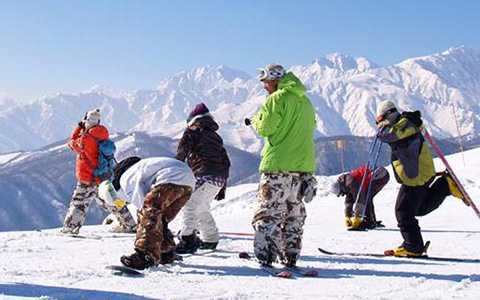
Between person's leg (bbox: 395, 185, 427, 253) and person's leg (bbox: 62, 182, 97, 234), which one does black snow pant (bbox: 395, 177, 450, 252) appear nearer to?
person's leg (bbox: 395, 185, 427, 253)

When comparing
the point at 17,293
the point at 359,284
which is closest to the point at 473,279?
the point at 359,284

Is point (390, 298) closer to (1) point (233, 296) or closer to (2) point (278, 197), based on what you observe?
(1) point (233, 296)

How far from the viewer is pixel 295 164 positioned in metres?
7.04

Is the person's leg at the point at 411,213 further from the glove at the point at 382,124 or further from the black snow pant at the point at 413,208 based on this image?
the glove at the point at 382,124

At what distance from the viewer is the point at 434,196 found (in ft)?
27.9

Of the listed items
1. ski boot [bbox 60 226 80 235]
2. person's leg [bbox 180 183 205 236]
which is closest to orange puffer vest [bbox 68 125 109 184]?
ski boot [bbox 60 226 80 235]

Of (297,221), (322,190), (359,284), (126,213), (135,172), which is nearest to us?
(359,284)

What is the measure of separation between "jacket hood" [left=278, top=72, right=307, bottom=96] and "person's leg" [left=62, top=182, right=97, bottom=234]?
544cm

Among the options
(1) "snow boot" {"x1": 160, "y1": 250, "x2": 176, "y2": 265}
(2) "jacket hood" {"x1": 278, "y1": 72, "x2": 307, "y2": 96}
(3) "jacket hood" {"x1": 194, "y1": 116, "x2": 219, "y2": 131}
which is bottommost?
(1) "snow boot" {"x1": 160, "y1": 250, "x2": 176, "y2": 265}

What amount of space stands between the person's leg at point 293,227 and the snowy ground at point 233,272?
410mm

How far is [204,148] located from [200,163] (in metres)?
0.21

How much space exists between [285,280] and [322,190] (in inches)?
569

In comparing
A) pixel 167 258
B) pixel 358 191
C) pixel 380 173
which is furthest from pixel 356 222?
pixel 167 258

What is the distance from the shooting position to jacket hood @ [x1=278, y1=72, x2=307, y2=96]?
23.1 feet
